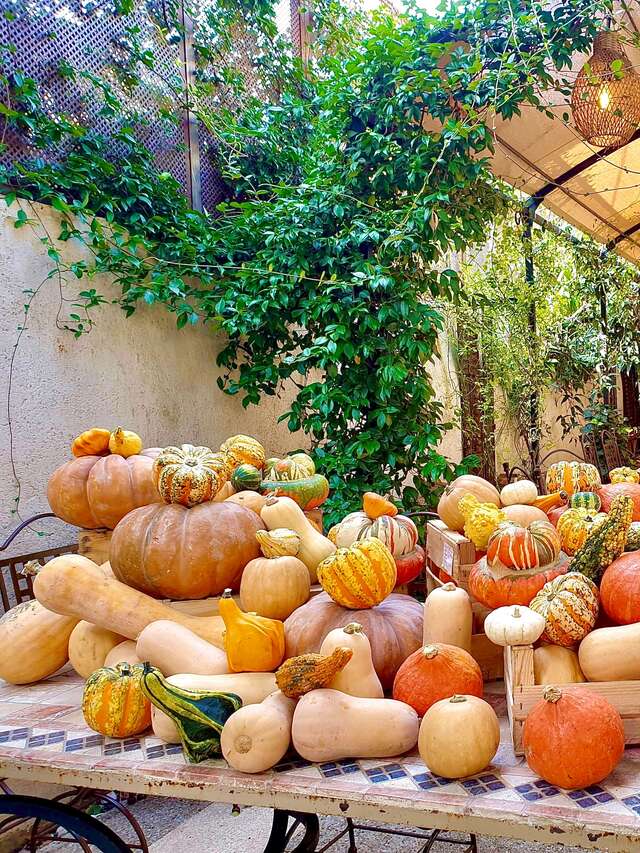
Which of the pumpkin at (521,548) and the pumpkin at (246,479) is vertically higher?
the pumpkin at (246,479)

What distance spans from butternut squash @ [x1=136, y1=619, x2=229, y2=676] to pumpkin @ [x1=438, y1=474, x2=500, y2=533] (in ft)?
2.58

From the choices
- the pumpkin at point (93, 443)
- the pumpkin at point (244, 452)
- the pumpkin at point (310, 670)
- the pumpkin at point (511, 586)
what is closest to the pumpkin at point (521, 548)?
the pumpkin at point (511, 586)

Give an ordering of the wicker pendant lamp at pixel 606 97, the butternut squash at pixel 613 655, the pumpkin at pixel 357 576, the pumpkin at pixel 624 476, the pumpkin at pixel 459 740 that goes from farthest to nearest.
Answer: the wicker pendant lamp at pixel 606 97, the pumpkin at pixel 624 476, the pumpkin at pixel 357 576, the butternut squash at pixel 613 655, the pumpkin at pixel 459 740

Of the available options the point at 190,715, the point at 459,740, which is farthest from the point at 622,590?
the point at 190,715

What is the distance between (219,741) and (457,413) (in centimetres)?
529

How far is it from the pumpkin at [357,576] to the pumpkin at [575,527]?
50cm

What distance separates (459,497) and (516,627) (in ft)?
2.35

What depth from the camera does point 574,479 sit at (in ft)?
7.14

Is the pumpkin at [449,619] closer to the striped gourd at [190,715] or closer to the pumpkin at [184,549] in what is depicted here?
the striped gourd at [190,715]

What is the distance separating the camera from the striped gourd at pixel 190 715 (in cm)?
133

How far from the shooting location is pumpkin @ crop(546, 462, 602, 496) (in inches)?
84.8

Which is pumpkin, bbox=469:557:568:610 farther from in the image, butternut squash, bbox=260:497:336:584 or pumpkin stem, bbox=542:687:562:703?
butternut squash, bbox=260:497:336:584

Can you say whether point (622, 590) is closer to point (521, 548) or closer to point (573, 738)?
point (521, 548)

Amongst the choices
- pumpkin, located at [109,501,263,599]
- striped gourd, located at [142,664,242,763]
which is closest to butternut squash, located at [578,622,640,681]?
striped gourd, located at [142,664,242,763]
